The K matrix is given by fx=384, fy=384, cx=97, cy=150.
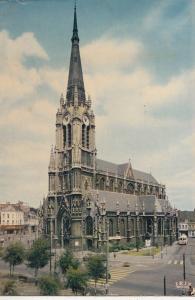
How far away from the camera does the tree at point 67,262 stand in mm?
11356

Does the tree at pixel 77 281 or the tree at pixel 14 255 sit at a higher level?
the tree at pixel 14 255

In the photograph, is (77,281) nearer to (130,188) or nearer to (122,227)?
(122,227)

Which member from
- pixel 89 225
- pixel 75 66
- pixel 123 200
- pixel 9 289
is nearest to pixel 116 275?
pixel 9 289

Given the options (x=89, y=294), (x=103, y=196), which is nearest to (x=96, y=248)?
(x=89, y=294)

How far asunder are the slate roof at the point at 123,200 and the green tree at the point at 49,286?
872 centimetres

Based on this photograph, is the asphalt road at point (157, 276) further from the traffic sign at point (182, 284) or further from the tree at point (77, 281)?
the tree at point (77, 281)

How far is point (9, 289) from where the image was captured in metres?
10.5

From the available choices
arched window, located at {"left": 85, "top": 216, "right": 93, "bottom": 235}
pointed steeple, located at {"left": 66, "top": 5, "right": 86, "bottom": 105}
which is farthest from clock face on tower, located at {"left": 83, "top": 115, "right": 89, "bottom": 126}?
arched window, located at {"left": 85, "top": 216, "right": 93, "bottom": 235}

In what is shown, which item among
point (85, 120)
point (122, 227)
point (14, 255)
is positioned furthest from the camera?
point (122, 227)

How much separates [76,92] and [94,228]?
20.3 ft

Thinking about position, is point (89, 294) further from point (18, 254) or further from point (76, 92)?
point (76, 92)

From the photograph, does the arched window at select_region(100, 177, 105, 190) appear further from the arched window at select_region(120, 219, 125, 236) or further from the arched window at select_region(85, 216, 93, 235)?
the arched window at select_region(85, 216, 93, 235)

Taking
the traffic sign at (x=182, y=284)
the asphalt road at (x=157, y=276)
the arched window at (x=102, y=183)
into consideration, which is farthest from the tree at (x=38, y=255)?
the arched window at (x=102, y=183)

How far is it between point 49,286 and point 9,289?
1157 mm
